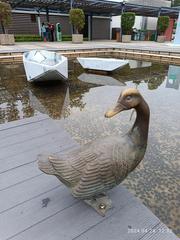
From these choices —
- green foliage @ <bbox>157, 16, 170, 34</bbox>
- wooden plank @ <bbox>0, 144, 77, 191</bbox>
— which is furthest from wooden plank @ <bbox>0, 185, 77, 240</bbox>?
green foliage @ <bbox>157, 16, 170, 34</bbox>

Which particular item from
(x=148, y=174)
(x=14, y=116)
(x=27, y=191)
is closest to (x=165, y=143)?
(x=148, y=174)

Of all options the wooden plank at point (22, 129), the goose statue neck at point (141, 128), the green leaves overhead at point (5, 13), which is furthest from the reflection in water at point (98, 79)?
the green leaves overhead at point (5, 13)

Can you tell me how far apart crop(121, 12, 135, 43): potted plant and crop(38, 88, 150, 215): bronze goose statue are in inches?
661

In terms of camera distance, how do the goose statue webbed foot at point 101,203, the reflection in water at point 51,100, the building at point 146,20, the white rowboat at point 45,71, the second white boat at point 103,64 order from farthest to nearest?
the building at point 146,20, the second white boat at point 103,64, the white rowboat at point 45,71, the reflection in water at point 51,100, the goose statue webbed foot at point 101,203

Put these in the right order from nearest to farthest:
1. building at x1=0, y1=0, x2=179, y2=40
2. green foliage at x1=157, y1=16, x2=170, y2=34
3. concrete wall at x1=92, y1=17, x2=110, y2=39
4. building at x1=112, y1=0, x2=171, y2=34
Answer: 1. building at x1=0, y1=0, x2=179, y2=40
2. green foliage at x1=157, y1=16, x2=170, y2=34
3. concrete wall at x1=92, y1=17, x2=110, y2=39
4. building at x1=112, y1=0, x2=171, y2=34

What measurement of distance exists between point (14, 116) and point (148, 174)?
114 inches

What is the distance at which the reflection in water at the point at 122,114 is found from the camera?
2314 millimetres

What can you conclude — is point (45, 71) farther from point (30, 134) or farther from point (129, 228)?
point (129, 228)


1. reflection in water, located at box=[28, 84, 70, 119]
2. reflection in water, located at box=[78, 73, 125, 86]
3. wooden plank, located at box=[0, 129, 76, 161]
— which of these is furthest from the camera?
reflection in water, located at box=[78, 73, 125, 86]

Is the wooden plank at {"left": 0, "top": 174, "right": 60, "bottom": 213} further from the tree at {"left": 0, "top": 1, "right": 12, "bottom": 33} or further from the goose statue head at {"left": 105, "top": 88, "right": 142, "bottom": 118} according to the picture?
the tree at {"left": 0, "top": 1, "right": 12, "bottom": 33}

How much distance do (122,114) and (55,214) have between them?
2954 millimetres

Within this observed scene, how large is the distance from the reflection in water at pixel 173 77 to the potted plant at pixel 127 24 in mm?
9029

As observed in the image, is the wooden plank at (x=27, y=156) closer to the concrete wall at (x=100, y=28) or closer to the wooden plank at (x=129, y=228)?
the wooden plank at (x=129, y=228)

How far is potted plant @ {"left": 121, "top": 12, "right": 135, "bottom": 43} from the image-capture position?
15.9 meters
